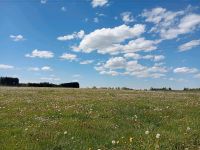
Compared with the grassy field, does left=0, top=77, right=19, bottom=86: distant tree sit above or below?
Result: above

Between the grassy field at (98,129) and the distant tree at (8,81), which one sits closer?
the grassy field at (98,129)

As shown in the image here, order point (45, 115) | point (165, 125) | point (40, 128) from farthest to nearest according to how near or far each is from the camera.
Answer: point (45, 115) < point (165, 125) < point (40, 128)

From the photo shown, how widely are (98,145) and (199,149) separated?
3.17 meters

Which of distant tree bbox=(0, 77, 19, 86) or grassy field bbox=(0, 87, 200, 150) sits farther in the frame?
distant tree bbox=(0, 77, 19, 86)

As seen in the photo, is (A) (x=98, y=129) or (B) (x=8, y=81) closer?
(A) (x=98, y=129)

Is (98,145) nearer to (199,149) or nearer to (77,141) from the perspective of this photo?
(77,141)

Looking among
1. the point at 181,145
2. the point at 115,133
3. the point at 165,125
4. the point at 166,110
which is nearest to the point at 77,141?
the point at 115,133

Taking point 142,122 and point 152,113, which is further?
point 152,113

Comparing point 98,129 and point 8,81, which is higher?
point 8,81

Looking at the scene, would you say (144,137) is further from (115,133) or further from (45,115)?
(45,115)

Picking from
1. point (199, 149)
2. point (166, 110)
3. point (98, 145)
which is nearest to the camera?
point (199, 149)

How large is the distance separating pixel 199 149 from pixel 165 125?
4.80 m

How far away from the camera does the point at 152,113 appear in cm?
2003

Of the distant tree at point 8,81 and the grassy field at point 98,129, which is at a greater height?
the distant tree at point 8,81
